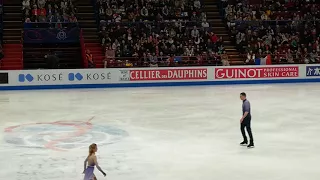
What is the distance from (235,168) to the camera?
30.5 ft

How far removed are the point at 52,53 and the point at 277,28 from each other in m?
13.0

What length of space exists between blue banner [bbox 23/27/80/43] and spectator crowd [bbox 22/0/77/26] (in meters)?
0.49

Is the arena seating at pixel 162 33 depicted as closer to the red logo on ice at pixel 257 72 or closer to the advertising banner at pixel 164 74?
the advertising banner at pixel 164 74

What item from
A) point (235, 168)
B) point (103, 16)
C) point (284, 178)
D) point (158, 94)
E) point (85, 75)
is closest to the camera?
point (284, 178)

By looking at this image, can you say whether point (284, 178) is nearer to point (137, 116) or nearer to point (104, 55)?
point (137, 116)

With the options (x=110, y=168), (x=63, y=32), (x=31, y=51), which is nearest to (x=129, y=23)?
(x=63, y=32)

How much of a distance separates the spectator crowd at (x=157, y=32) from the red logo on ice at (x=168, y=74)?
28.5 inches

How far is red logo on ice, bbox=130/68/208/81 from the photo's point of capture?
24.4 meters

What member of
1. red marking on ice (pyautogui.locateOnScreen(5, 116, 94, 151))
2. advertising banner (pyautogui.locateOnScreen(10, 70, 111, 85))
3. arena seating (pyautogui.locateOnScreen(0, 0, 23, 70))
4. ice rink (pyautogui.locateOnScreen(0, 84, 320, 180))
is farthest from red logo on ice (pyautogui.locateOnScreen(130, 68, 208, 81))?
red marking on ice (pyautogui.locateOnScreen(5, 116, 94, 151))

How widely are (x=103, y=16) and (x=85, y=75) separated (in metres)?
5.95

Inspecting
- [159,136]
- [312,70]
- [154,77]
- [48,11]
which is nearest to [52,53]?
[48,11]

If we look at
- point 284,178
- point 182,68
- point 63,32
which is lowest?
point 284,178

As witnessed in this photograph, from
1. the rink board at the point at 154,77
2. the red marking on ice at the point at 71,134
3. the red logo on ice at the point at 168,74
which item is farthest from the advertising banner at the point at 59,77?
the red marking on ice at the point at 71,134

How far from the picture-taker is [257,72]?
2562cm
